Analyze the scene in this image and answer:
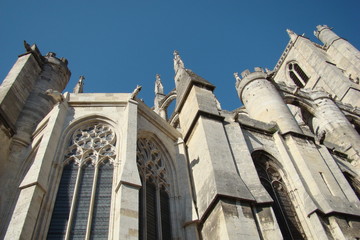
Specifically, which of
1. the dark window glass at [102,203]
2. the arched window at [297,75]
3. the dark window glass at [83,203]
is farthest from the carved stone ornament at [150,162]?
the arched window at [297,75]

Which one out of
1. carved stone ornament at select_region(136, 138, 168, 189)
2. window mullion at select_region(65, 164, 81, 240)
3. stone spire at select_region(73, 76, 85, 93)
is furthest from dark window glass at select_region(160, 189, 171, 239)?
stone spire at select_region(73, 76, 85, 93)

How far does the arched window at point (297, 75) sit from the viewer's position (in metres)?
28.0

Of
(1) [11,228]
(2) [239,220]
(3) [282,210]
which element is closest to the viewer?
(1) [11,228]

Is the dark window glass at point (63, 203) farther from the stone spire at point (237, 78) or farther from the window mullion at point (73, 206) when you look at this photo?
the stone spire at point (237, 78)

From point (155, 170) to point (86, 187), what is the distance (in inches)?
72.9

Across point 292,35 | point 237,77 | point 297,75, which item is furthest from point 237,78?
point 292,35

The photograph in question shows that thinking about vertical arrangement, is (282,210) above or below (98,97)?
below

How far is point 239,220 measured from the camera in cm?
638

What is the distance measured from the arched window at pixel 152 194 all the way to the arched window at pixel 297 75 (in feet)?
72.7

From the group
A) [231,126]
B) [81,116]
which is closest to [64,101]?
[81,116]

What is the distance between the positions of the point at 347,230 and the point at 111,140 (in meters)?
5.82

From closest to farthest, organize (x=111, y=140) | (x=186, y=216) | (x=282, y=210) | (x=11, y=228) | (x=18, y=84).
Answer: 1. (x=11, y=228)
2. (x=186, y=216)
3. (x=111, y=140)
4. (x=282, y=210)
5. (x=18, y=84)

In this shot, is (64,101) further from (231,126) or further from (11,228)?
(231,126)

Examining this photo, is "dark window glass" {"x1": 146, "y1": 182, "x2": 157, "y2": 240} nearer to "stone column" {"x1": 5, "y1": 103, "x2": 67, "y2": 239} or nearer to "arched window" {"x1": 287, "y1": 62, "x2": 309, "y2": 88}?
"stone column" {"x1": 5, "y1": 103, "x2": 67, "y2": 239}
